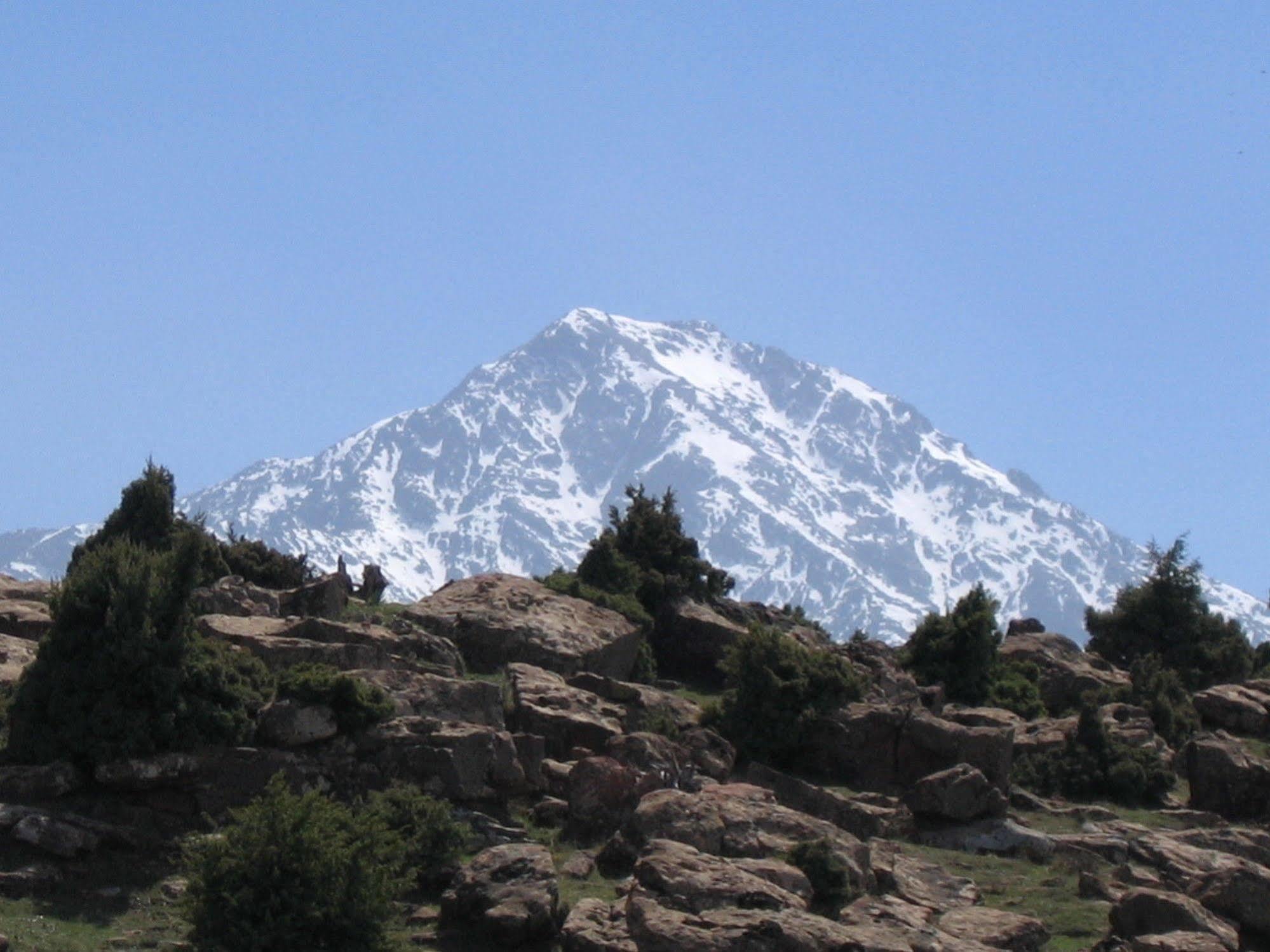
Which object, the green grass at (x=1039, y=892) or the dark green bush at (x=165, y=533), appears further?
the dark green bush at (x=165, y=533)

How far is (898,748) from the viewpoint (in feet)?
120

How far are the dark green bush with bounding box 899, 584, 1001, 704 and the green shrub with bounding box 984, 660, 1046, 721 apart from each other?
21 cm

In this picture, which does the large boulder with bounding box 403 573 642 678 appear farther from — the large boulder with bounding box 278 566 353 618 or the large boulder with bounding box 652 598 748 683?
the large boulder with bounding box 652 598 748 683

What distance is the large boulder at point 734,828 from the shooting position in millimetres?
26906

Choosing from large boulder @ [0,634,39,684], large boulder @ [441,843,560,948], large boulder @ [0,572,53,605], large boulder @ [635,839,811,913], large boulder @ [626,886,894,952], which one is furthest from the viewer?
large boulder @ [0,572,53,605]

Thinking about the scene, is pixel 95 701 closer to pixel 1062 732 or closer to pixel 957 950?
pixel 957 950

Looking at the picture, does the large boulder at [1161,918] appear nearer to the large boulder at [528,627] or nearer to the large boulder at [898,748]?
the large boulder at [898,748]

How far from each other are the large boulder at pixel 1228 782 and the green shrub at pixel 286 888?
2262cm

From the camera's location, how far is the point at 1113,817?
117 feet

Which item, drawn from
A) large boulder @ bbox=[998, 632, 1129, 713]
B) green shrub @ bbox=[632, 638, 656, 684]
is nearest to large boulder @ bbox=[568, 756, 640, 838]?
green shrub @ bbox=[632, 638, 656, 684]

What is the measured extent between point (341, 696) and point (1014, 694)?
24.3 m

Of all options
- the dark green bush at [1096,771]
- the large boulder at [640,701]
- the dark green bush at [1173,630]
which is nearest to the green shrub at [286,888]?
the large boulder at [640,701]

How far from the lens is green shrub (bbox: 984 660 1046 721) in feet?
154

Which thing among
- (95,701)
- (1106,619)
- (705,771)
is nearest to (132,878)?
(95,701)
